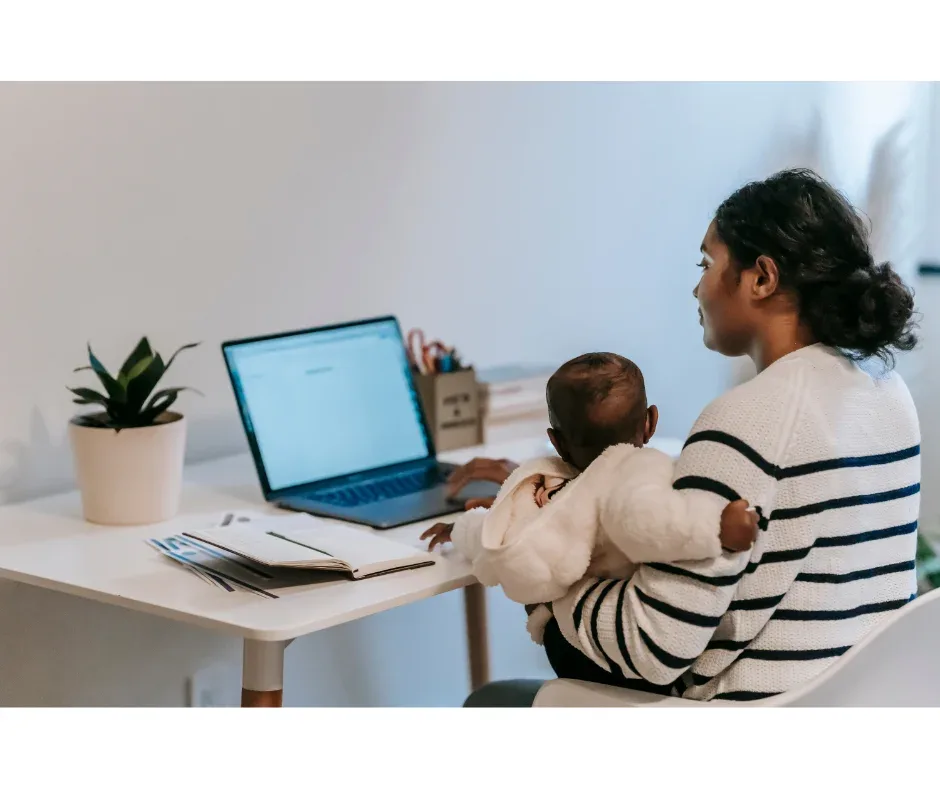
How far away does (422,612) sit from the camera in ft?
7.95

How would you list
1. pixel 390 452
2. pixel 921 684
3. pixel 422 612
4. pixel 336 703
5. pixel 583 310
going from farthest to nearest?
pixel 583 310, pixel 422 612, pixel 336 703, pixel 390 452, pixel 921 684

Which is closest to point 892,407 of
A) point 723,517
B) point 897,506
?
point 897,506

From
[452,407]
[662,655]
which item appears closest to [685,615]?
[662,655]

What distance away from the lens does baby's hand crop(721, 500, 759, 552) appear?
113 centimetres

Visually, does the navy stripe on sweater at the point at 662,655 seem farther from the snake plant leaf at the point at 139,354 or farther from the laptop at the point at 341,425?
the snake plant leaf at the point at 139,354

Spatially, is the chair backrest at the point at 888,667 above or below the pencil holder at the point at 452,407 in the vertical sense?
below

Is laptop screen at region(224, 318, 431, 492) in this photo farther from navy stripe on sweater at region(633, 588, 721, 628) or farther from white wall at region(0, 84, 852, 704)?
navy stripe on sweater at region(633, 588, 721, 628)

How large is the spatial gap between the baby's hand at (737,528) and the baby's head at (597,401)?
0.18m

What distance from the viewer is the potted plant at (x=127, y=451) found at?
5.32 ft

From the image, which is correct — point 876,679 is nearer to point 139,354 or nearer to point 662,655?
→ point 662,655

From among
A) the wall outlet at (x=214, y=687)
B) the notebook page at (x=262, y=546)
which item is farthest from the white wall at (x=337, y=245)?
the notebook page at (x=262, y=546)

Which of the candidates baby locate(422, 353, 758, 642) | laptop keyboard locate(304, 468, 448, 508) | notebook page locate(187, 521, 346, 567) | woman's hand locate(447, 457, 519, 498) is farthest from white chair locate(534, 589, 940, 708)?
laptop keyboard locate(304, 468, 448, 508)

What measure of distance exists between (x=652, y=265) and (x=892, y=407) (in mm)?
1663

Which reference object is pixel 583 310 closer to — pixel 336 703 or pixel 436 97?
pixel 436 97
